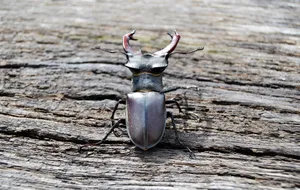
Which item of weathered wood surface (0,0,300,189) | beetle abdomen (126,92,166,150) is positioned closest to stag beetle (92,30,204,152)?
beetle abdomen (126,92,166,150)

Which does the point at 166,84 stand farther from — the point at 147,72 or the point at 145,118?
the point at 145,118

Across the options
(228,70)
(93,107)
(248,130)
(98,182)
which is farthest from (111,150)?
(228,70)

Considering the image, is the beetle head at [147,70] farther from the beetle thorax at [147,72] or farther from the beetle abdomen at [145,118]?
the beetle abdomen at [145,118]

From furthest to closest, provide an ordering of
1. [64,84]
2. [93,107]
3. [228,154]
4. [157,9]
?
[157,9]
[64,84]
[93,107]
[228,154]

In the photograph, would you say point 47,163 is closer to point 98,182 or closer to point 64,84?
point 98,182

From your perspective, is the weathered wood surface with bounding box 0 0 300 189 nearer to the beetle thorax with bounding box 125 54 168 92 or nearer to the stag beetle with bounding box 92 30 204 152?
the stag beetle with bounding box 92 30 204 152

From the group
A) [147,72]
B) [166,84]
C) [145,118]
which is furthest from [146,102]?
[166,84]

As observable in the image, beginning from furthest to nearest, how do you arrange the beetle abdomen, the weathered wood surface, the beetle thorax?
1. the beetle thorax
2. the beetle abdomen
3. the weathered wood surface
